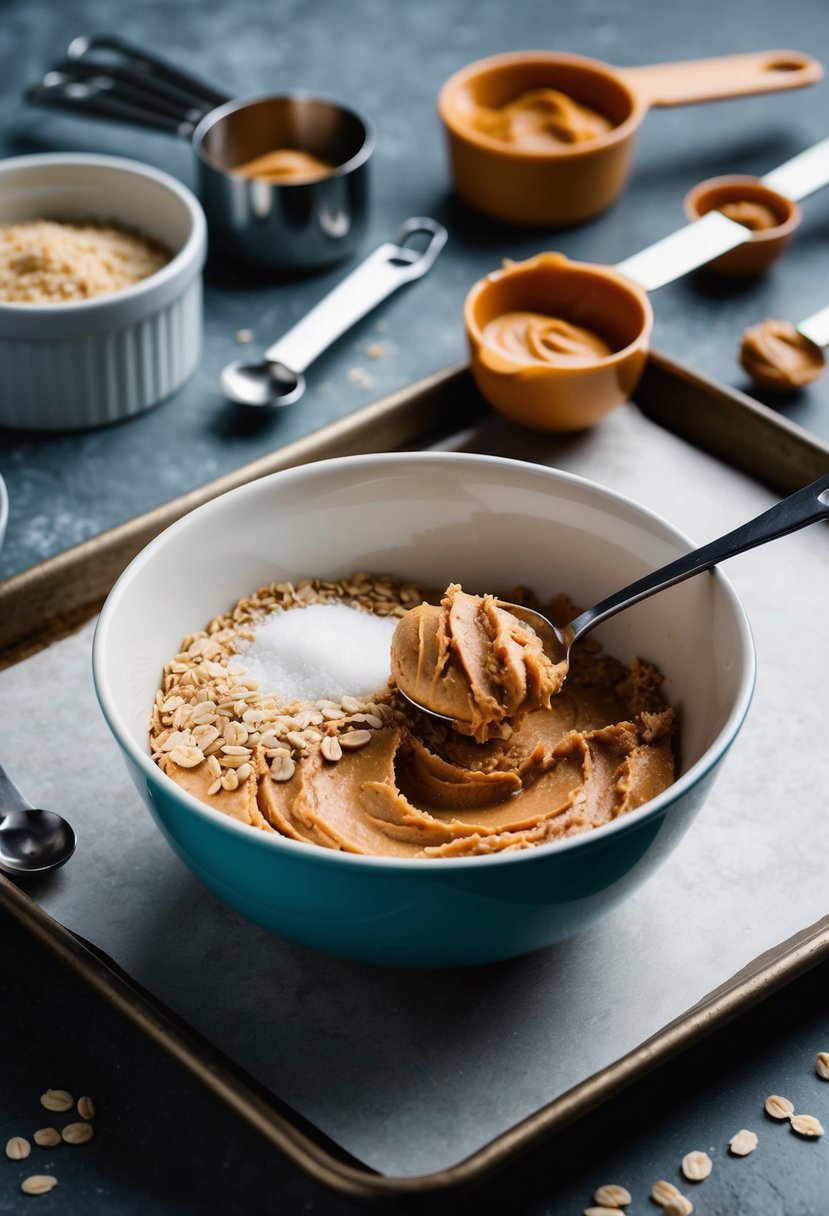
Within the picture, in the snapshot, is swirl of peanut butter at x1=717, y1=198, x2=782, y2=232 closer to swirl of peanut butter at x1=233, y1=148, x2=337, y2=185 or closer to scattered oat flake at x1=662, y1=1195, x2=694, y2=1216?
swirl of peanut butter at x1=233, y1=148, x2=337, y2=185

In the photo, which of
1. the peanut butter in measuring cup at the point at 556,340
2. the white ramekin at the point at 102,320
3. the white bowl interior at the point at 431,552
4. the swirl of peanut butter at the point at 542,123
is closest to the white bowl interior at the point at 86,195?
the white ramekin at the point at 102,320

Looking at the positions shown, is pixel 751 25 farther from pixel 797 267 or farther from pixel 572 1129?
pixel 572 1129

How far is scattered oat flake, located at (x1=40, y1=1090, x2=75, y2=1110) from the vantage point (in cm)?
124

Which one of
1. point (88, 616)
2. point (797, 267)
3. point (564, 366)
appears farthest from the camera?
point (797, 267)

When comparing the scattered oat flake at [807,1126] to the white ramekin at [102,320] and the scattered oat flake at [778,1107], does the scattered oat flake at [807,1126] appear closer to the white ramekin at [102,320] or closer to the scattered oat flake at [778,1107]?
the scattered oat flake at [778,1107]

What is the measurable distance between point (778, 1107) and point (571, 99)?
1.84 metres

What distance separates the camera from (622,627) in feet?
4.89

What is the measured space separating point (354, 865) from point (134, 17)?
95.6 inches

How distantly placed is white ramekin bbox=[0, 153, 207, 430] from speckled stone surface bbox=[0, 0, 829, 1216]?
0.05m

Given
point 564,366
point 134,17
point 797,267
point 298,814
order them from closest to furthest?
point 298,814 < point 564,366 < point 797,267 < point 134,17

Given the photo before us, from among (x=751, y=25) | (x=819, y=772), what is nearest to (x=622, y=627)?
(x=819, y=772)

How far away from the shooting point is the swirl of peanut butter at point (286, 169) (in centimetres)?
232

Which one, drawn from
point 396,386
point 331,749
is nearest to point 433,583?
point 331,749

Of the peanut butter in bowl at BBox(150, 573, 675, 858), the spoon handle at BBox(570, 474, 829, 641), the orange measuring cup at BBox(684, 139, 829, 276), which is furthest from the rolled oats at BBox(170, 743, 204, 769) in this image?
the orange measuring cup at BBox(684, 139, 829, 276)
